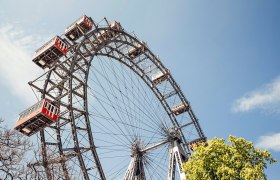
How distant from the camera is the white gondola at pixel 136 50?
101ft

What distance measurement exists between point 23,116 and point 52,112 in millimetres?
1882

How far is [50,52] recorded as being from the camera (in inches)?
899

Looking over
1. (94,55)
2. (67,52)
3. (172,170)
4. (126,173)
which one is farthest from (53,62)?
(172,170)

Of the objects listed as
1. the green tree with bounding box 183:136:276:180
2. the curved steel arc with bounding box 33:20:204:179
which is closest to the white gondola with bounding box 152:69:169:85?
the curved steel arc with bounding box 33:20:204:179

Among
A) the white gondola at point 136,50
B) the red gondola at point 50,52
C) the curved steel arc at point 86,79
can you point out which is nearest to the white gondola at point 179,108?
the curved steel arc at point 86,79

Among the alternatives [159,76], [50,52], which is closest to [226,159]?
[50,52]

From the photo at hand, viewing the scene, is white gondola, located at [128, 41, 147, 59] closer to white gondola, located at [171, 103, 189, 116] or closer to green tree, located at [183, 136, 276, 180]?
white gondola, located at [171, 103, 189, 116]

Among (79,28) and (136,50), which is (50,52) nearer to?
(79,28)

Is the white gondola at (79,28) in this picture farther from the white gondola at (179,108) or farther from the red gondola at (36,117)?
the white gondola at (179,108)

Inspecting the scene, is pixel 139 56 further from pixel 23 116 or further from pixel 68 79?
pixel 23 116

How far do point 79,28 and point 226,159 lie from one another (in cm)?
1596

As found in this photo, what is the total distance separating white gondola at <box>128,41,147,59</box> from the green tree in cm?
1686

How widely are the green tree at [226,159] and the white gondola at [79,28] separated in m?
14.5

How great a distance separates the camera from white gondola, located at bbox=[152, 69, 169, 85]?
31984 mm
